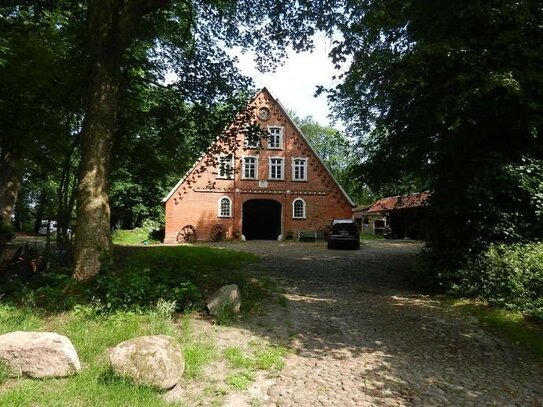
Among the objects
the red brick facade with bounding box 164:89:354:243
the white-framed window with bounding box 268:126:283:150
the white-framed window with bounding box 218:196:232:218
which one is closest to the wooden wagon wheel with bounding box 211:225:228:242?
the red brick facade with bounding box 164:89:354:243

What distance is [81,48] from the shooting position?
42.7 ft

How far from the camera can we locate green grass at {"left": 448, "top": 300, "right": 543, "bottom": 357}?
7.34 meters

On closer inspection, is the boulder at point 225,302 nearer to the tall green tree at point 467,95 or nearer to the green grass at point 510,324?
the green grass at point 510,324

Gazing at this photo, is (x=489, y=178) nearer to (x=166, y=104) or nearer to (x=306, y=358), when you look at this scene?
(x=306, y=358)

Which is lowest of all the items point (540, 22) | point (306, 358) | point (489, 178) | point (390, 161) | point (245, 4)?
point (306, 358)

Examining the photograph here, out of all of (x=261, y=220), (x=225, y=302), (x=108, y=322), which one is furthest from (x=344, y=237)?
(x=108, y=322)

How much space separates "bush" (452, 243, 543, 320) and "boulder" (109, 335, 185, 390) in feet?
22.4

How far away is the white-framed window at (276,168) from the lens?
32938mm

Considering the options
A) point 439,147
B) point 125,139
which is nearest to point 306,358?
point 439,147

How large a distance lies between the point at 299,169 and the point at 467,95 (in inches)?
942

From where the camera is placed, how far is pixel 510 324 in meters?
8.10

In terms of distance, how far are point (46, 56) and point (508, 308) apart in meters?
13.5

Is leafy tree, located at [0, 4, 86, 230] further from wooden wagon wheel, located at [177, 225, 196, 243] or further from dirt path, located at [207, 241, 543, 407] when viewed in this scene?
wooden wagon wheel, located at [177, 225, 196, 243]

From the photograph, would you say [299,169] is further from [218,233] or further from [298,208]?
[218,233]
